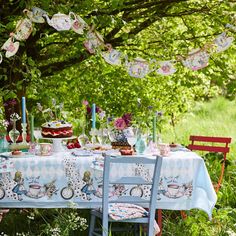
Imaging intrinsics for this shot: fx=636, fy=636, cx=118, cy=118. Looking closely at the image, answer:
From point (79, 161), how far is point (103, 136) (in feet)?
2.06

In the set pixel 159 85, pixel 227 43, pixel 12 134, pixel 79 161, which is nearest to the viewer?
pixel 79 161

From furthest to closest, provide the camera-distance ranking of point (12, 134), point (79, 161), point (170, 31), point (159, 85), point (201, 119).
Answer: point (201, 119), point (159, 85), point (170, 31), point (12, 134), point (79, 161)

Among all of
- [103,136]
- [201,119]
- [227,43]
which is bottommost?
[201,119]

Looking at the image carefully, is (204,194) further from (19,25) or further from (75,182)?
(19,25)

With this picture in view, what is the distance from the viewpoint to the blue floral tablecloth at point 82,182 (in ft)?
15.5

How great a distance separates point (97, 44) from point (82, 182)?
1.61 metres

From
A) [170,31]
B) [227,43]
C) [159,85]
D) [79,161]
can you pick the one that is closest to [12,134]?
[79,161]

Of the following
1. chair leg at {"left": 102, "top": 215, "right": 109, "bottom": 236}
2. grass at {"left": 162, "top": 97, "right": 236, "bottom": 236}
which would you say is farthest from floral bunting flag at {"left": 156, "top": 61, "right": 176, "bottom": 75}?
chair leg at {"left": 102, "top": 215, "right": 109, "bottom": 236}

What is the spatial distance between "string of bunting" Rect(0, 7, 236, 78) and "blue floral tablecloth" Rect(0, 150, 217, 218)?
1165mm

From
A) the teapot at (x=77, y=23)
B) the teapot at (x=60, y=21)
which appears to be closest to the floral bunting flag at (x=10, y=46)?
the teapot at (x=60, y=21)

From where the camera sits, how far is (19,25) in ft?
18.0

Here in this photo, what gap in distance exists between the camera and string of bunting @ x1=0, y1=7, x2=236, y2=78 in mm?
5469

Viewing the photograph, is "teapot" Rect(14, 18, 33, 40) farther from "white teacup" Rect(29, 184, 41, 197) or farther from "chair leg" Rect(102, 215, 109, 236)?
"chair leg" Rect(102, 215, 109, 236)

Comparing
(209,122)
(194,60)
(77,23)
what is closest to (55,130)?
(77,23)
